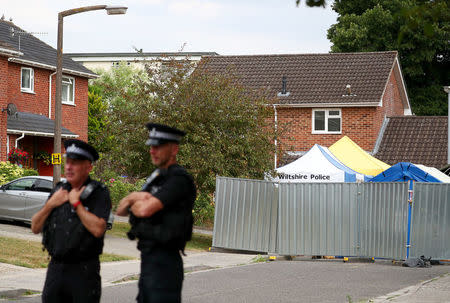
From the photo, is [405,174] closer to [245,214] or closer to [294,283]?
[245,214]

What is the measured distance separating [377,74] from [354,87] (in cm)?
147

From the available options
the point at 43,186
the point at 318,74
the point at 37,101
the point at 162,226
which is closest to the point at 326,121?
the point at 318,74

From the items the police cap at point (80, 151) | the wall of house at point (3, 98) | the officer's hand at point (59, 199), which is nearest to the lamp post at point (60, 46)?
the wall of house at point (3, 98)

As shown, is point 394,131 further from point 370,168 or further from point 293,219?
point 293,219

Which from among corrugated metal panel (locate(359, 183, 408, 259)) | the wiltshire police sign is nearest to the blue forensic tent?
corrugated metal panel (locate(359, 183, 408, 259))

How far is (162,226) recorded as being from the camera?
525cm

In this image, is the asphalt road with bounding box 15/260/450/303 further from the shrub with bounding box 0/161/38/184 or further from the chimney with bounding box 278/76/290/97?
the chimney with bounding box 278/76/290/97

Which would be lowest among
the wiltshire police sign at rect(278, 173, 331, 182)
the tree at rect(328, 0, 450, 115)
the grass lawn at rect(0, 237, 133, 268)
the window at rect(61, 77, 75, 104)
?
the grass lawn at rect(0, 237, 133, 268)

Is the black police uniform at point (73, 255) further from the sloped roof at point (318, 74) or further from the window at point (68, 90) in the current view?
the window at point (68, 90)

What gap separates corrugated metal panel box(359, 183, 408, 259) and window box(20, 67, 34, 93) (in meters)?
18.4

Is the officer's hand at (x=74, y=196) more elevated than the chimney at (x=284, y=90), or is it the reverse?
the chimney at (x=284, y=90)

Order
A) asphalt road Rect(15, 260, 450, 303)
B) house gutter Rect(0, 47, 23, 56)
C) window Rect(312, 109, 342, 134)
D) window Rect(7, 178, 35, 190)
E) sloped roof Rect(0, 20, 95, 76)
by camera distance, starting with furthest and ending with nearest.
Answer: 1. window Rect(312, 109, 342, 134)
2. sloped roof Rect(0, 20, 95, 76)
3. house gutter Rect(0, 47, 23, 56)
4. window Rect(7, 178, 35, 190)
5. asphalt road Rect(15, 260, 450, 303)

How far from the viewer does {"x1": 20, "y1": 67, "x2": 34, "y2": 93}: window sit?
108 feet

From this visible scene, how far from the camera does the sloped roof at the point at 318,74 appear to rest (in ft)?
117
